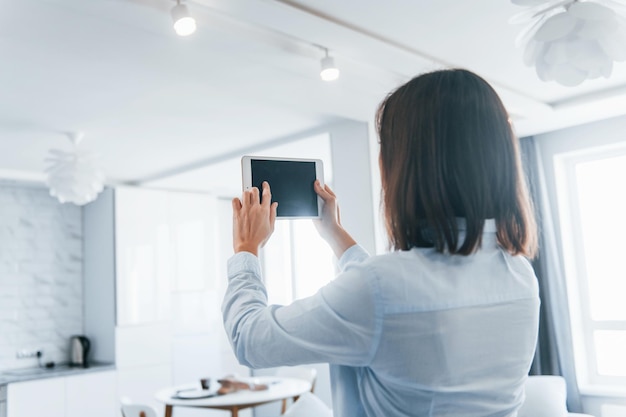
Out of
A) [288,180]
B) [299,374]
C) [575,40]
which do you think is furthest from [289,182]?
[299,374]

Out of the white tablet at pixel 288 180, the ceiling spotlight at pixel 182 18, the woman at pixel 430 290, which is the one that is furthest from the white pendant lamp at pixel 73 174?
the woman at pixel 430 290

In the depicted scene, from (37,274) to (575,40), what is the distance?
16.0 ft

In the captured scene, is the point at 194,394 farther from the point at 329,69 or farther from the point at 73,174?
the point at 329,69

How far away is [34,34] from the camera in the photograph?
2.46m

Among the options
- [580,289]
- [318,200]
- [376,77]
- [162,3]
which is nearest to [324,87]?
[376,77]

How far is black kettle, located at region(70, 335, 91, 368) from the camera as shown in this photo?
5.12 m

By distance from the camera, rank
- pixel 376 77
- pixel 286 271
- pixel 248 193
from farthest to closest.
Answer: pixel 286 271
pixel 376 77
pixel 248 193

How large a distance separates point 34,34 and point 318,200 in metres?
1.90

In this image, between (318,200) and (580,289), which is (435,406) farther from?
(580,289)

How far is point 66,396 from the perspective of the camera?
4637 mm

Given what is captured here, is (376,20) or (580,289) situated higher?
(376,20)

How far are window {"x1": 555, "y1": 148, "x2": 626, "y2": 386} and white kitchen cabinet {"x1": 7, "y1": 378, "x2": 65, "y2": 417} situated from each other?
385cm

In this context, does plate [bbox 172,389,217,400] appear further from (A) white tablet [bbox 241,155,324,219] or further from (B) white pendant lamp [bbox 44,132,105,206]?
(A) white tablet [bbox 241,155,324,219]

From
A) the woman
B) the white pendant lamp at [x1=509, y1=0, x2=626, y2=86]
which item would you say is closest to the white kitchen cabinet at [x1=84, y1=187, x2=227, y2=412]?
the white pendant lamp at [x1=509, y1=0, x2=626, y2=86]
